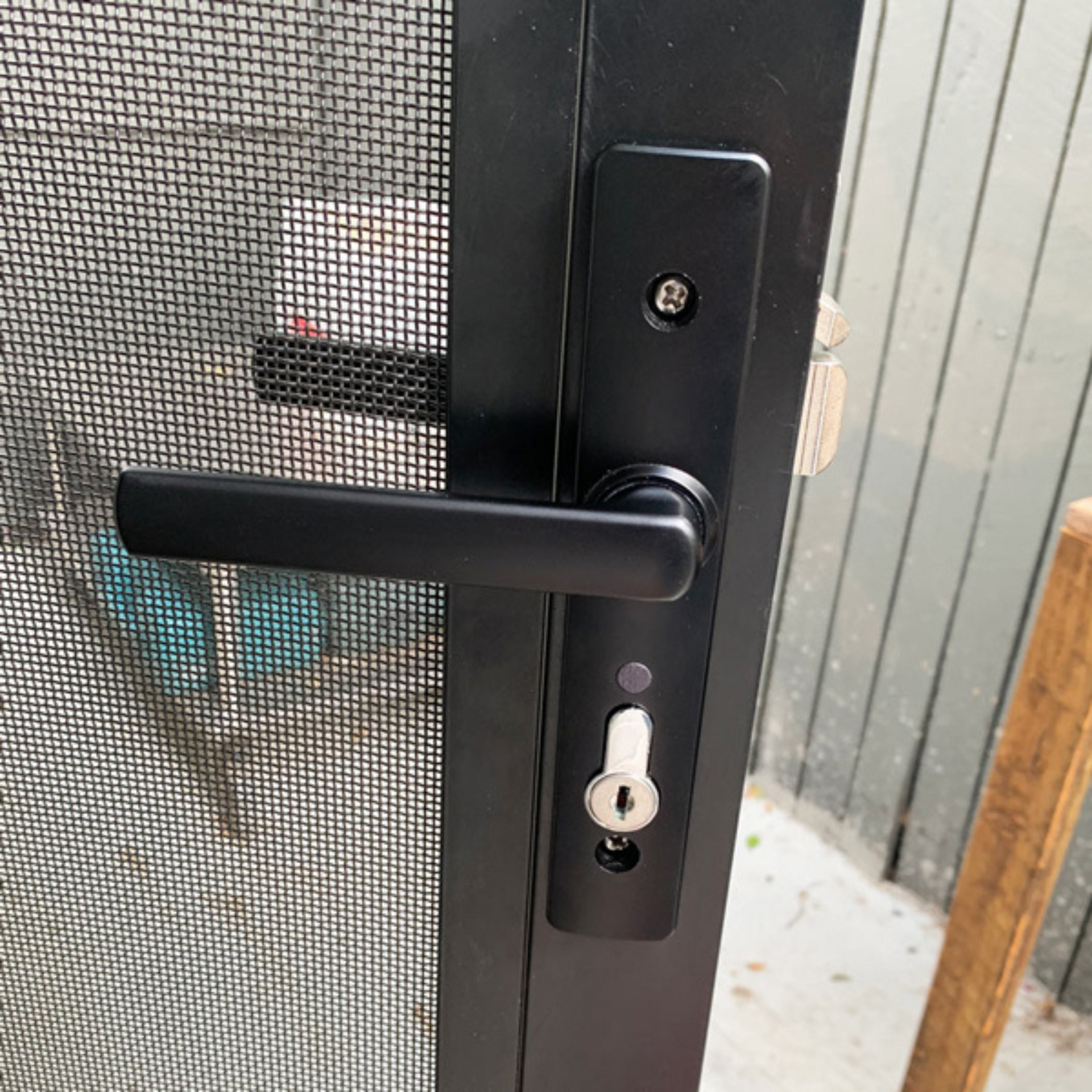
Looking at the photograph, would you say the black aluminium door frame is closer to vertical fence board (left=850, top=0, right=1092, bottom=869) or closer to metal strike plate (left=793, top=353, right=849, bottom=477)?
metal strike plate (left=793, top=353, right=849, bottom=477)

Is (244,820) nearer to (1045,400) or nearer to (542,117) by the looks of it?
(542,117)

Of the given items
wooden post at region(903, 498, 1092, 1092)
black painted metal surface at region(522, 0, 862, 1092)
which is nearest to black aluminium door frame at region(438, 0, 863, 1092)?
black painted metal surface at region(522, 0, 862, 1092)

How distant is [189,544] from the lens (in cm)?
40

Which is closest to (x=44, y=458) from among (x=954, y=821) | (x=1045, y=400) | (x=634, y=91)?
(x=634, y=91)

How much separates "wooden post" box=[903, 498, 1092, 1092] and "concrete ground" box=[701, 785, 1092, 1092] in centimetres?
40

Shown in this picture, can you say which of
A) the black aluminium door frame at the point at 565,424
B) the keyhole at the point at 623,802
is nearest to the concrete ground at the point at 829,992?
the black aluminium door frame at the point at 565,424

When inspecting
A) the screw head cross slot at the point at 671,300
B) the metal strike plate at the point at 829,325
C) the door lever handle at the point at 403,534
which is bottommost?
the door lever handle at the point at 403,534

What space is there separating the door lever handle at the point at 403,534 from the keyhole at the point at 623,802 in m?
0.13

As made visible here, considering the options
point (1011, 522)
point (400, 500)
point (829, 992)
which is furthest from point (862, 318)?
point (400, 500)

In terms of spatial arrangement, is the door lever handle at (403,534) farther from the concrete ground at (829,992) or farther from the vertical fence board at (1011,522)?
the concrete ground at (829,992)

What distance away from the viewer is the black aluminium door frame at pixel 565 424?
395mm

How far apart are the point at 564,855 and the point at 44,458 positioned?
0.28 m

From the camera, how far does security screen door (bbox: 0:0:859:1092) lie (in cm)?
39

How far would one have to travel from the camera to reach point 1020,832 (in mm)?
1088
